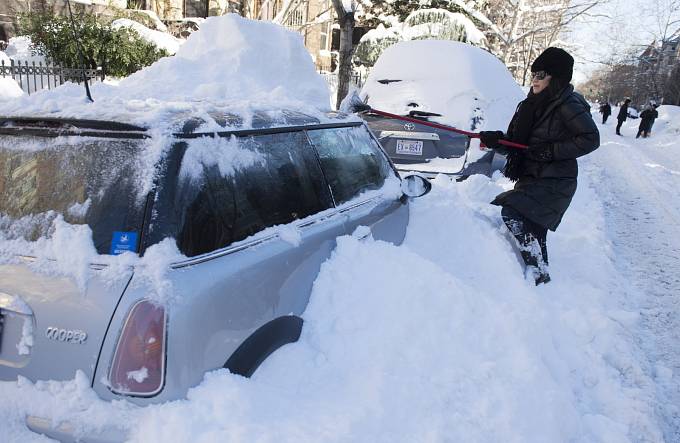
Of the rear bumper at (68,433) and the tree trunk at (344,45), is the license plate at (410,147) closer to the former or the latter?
the rear bumper at (68,433)

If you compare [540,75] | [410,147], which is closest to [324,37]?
[410,147]

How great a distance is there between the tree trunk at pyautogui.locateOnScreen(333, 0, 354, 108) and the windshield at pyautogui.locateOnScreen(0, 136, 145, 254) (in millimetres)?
9706

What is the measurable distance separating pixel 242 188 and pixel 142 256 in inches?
21.0

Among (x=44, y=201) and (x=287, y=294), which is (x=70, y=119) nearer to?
(x=44, y=201)

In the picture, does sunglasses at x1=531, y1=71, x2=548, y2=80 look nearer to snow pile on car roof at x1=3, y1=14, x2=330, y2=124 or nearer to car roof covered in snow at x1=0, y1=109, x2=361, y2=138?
snow pile on car roof at x1=3, y1=14, x2=330, y2=124

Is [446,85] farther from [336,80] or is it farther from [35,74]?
[336,80]

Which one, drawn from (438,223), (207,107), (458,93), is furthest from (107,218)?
(458,93)

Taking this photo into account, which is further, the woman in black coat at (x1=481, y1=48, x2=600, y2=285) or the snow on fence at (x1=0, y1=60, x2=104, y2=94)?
the snow on fence at (x1=0, y1=60, x2=104, y2=94)

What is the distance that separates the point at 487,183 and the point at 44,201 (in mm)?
5206

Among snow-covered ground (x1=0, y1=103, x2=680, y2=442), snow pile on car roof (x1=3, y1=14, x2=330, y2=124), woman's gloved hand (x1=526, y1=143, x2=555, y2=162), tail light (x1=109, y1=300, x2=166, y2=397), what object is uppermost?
snow pile on car roof (x1=3, y1=14, x2=330, y2=124)

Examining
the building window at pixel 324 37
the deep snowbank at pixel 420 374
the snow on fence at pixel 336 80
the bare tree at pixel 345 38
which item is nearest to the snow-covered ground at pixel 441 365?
the deep snowbank at pixel 420 374

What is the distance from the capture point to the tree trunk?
1098cm

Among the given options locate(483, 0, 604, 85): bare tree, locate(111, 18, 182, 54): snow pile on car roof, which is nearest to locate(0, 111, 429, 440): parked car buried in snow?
locate(111, 18, 182, 54): snow pile on car roof

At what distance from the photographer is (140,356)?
174 centimetres
